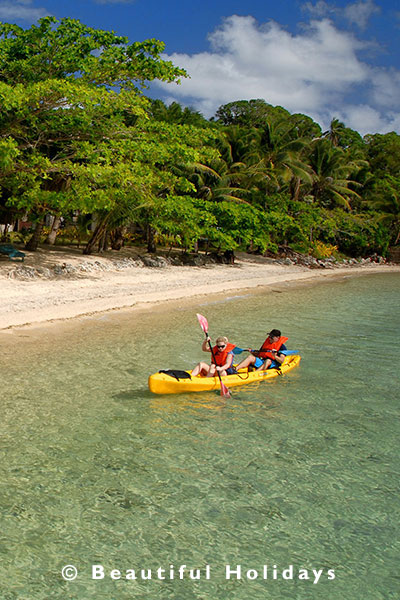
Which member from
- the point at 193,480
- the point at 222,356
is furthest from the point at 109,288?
the point at 193,480

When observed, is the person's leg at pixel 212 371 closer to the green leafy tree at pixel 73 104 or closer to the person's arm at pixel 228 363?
the person's arm at pixel 228 363

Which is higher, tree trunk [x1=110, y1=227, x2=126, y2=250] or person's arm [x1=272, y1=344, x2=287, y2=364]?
tree trunk [x1=110, y1=227, x2=126, y2=250]

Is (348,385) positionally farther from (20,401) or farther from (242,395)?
(20,401)

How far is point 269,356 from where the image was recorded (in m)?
9.59

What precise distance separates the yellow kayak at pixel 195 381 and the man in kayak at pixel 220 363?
117 millimetres

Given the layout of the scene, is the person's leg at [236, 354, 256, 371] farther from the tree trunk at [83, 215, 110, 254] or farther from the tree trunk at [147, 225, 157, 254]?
the tree trunk at [147, 225, 157, 254]

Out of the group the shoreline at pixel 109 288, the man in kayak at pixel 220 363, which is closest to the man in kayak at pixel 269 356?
the man in kayak at pixel 220 363

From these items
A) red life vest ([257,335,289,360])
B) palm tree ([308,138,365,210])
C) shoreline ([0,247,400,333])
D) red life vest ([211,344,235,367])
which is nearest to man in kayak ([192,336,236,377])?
red life vest ([211,344,235,367])

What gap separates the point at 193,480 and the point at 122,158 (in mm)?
14692

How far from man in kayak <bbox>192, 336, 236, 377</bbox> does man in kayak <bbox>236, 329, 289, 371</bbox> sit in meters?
0.57

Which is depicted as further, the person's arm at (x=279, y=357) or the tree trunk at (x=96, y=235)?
the tree trunk at (x=96, y=235)

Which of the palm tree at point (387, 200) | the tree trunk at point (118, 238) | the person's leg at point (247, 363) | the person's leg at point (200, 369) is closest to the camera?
the person's leg at point (200, 369)

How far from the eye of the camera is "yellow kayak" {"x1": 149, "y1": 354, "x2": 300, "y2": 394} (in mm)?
8078

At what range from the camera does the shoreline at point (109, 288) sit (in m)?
13.6
